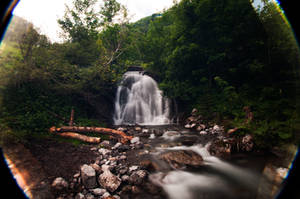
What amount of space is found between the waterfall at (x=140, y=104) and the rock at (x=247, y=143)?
934 centimetres

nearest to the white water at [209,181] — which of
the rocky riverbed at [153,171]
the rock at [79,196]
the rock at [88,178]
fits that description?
the rocky riverbed at [153,171]

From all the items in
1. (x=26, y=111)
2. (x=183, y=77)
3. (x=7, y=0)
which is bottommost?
(x=26, y=111)

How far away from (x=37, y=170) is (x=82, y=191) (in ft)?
4.32

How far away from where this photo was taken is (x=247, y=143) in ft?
18.5

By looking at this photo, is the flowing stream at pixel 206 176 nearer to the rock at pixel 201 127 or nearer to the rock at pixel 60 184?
the rock at pixel 201 127

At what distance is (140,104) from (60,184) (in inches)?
498

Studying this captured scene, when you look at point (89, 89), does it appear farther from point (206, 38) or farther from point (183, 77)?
point (206, 38)

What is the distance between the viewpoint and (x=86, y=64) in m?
11.4

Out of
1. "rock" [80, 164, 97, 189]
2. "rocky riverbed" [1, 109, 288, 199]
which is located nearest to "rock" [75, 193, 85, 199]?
"rocky riverbed" [1, 109, 288, 199]

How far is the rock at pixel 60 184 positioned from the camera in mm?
3504

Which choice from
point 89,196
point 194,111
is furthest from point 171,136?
point 89,196

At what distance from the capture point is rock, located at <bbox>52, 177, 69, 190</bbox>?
3504 millimetres

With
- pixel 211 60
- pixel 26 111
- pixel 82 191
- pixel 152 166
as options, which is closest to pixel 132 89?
pixel 211 60

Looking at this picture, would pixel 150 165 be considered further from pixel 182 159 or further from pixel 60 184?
pixel 60 184
